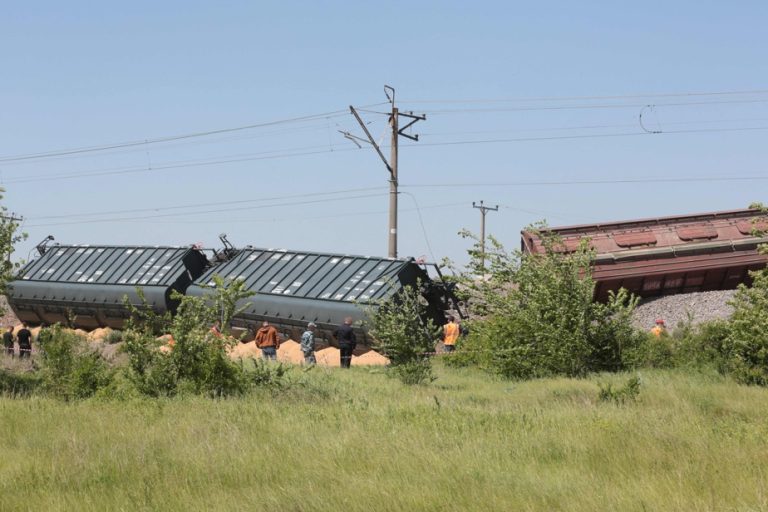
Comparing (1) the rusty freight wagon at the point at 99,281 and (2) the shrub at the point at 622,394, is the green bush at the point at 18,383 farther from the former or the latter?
(1) the rusty freight wagon at the point at 99,281

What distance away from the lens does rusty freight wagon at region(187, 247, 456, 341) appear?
2794cm

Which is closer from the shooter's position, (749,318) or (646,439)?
(646,439)

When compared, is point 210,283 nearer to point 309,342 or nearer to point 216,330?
point 309,342

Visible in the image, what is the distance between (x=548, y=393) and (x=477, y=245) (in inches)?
237

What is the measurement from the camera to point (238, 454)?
Result: 10.2 metres

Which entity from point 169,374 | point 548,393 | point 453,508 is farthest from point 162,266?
point 453,508

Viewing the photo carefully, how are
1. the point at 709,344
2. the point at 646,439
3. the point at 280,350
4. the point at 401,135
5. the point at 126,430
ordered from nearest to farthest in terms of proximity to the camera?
the point at 646,439 < the point at 126,430 < the point at 709,344 < the point at 280,350 < the point at 401,135

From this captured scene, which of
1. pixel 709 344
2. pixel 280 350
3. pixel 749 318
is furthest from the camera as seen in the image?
pixel 280 350

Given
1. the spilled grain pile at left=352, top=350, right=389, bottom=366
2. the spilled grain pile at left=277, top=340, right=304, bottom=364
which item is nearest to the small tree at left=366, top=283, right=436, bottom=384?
the spilled grain pile at left=352, top=350, right=389, bottom=366

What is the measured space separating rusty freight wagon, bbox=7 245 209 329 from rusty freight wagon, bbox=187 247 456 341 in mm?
3364

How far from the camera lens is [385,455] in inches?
384

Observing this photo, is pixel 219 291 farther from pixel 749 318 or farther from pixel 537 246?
pixel 537 246

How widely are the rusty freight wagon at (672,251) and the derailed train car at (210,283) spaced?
183 inches

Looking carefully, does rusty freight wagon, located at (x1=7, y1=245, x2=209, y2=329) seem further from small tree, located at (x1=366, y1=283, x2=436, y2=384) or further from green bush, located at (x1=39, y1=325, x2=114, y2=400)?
small tree, located at (x1=366, y1=283, x2=436, y2=384)
